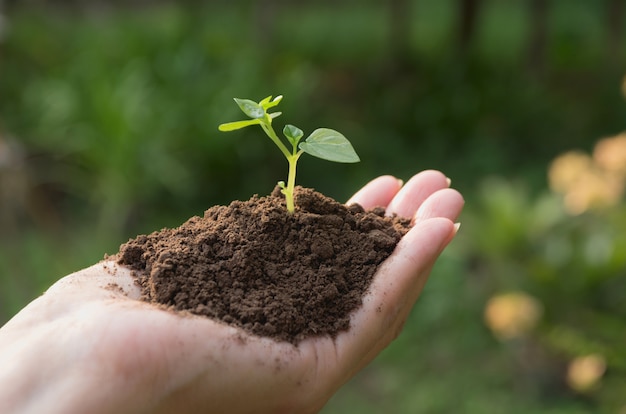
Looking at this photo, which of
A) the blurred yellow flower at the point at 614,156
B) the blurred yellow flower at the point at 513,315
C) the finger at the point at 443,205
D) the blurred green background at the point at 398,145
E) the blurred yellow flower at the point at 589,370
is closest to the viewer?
the finger at the point at 443,205

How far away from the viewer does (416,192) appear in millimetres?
1668

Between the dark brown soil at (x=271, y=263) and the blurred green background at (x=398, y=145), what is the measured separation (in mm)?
976

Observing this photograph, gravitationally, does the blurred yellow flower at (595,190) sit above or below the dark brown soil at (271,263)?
below

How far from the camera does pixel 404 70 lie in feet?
19.9

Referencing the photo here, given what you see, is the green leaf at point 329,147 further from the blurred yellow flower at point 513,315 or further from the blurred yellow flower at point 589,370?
the blurred yellow flower at point 513,315

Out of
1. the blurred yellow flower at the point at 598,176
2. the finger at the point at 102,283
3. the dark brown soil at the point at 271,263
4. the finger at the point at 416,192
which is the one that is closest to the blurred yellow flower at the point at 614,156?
the blurred yellow flower at the point at 598,176

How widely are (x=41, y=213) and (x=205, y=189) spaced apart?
3.31 feet

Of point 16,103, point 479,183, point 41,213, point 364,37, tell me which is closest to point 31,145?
point 16,103

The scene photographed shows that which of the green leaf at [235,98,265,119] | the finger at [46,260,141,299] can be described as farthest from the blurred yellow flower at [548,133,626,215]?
the finger at [46,260,141,299]

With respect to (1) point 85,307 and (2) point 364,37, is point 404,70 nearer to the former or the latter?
(2) point 364,37

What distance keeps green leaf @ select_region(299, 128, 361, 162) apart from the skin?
229 mm

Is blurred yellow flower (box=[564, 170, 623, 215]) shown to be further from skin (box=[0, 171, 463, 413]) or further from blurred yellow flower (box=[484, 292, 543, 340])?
skin (box=[0, 171, 463, 413])

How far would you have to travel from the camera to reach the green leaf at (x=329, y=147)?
1.35 meters

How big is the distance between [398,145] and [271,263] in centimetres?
388
